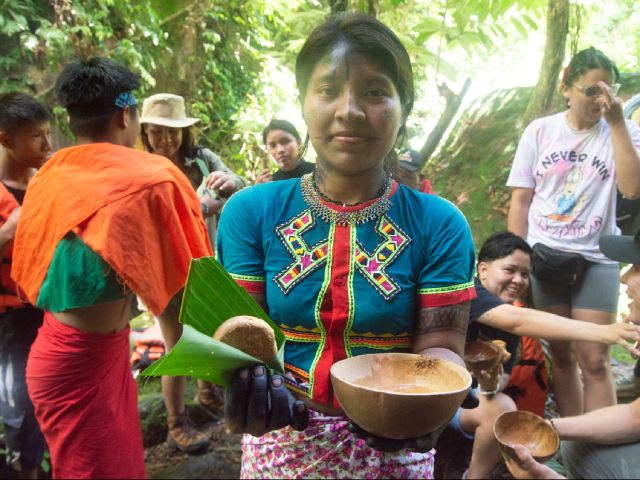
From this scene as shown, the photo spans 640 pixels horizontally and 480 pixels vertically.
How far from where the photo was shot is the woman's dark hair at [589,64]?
157cm

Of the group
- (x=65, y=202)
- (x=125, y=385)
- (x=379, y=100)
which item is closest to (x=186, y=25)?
(x=65, y=202)

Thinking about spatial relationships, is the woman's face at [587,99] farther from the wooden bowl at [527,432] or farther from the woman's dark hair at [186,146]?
the woman's dark hair at [186,146]

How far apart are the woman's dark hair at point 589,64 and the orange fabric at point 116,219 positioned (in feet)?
5.49

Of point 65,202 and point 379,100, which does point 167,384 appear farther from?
point 379,100

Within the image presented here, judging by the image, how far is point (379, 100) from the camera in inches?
37.6

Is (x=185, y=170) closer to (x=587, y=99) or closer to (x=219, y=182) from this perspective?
(x=219, y=182)

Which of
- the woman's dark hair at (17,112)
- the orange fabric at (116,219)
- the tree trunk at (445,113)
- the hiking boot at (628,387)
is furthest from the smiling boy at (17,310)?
the hiking boot at (628,387)

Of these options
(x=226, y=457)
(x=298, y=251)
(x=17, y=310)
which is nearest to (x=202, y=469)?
(x=226, y=457)

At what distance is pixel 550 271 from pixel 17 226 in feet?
7.47

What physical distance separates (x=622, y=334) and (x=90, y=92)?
7.15 ft

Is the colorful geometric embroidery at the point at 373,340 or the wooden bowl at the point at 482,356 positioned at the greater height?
the colorful geometric embroidery at the point at 373,340

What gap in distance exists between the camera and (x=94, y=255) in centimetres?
153

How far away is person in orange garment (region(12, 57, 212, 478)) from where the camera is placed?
5.02 ft

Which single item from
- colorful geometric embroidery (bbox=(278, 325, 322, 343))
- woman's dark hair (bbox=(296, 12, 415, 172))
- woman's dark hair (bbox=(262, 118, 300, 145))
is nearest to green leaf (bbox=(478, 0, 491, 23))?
woman's dark hair (bbox=(296, 12, 415, 172))
